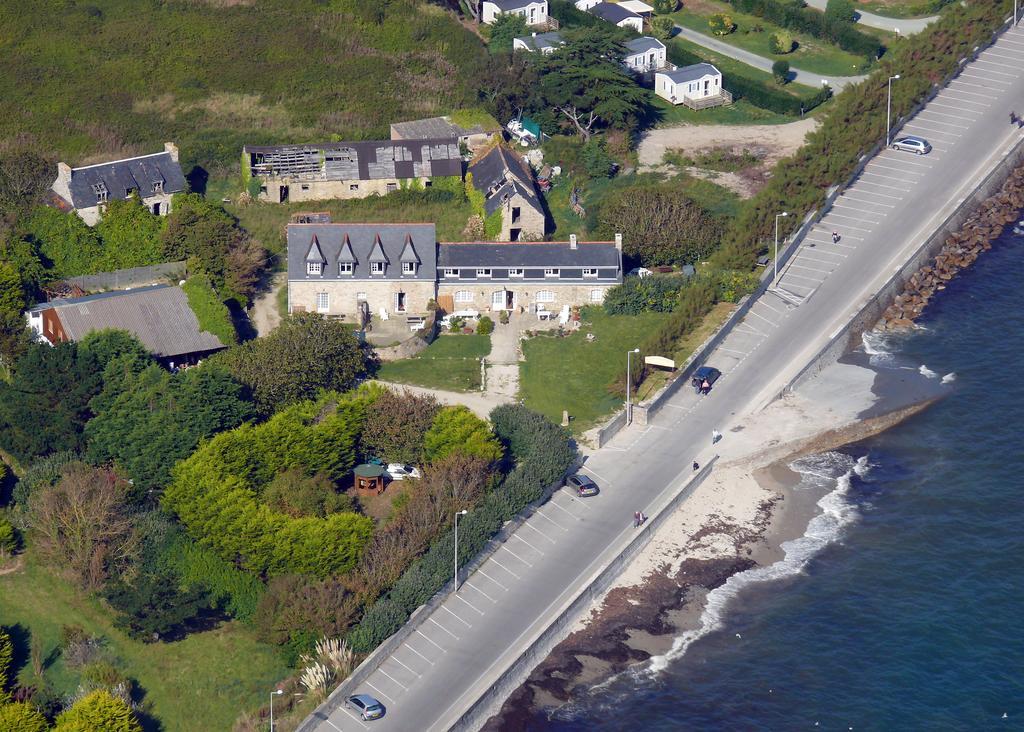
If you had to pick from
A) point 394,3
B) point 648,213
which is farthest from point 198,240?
point 394,3

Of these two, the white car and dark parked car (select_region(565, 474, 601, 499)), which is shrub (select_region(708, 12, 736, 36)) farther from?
the white car

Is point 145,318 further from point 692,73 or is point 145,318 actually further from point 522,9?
point 522,9

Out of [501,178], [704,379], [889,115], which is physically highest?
[889,115]

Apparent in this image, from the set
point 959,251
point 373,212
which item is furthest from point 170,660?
point 959,251

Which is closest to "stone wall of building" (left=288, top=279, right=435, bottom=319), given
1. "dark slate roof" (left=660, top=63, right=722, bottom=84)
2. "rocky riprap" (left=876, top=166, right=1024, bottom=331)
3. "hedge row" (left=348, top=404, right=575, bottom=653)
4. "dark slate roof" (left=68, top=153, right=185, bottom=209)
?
"hedge row" (left=348, top=404, right=575, bottom=653)

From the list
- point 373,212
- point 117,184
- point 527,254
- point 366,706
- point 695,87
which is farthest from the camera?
point 695,87

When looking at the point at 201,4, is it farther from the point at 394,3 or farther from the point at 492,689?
A: the point at 492,689

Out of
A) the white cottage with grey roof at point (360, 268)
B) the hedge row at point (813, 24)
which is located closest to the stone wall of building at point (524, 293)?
the white cottage with grey roof at point (360, 268)
